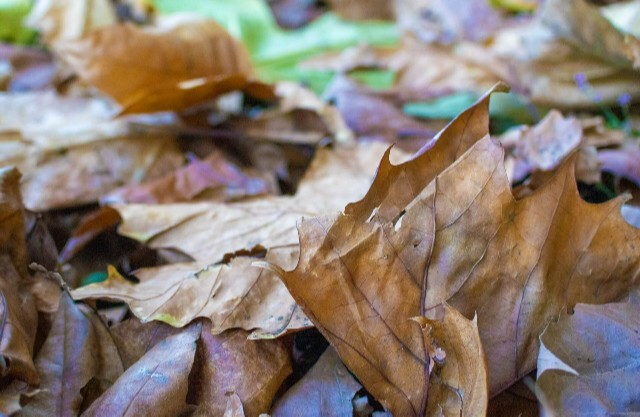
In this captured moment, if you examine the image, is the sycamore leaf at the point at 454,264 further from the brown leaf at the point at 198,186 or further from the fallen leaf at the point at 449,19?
the fallen leaf at the point at 449,19

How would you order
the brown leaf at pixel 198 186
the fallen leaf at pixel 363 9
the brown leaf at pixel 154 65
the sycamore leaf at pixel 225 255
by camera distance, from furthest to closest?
1. the fallen leaf at pixel 363 9
2. the brown leaf at pixel 154 65
3. the brown leaf at pixel 198 186
4. the sycamore leaf at pixel 225 255

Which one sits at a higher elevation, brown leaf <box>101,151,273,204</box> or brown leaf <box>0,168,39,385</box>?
brown leaf <box>0,168,39,385</box>

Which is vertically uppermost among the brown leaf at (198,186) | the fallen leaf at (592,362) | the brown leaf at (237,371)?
the fallen leaf at (592,362)

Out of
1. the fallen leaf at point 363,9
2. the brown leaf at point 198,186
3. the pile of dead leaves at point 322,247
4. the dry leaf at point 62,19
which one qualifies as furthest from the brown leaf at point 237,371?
the fallen leaf at point 363,9

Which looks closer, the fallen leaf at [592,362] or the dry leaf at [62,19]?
the fallen leaf at [592,362]

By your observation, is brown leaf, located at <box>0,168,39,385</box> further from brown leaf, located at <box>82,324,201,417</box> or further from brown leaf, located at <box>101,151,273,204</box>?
brown leaf, located at <box>101,151,273,204</box>

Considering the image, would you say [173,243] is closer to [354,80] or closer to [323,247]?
[323,247]

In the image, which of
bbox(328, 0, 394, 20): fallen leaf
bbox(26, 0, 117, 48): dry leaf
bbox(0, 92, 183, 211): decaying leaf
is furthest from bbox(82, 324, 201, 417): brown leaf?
bbox(328, 0, 394, 20): fallen leaf

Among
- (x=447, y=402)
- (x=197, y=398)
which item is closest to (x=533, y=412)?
(x=447, y=402)
